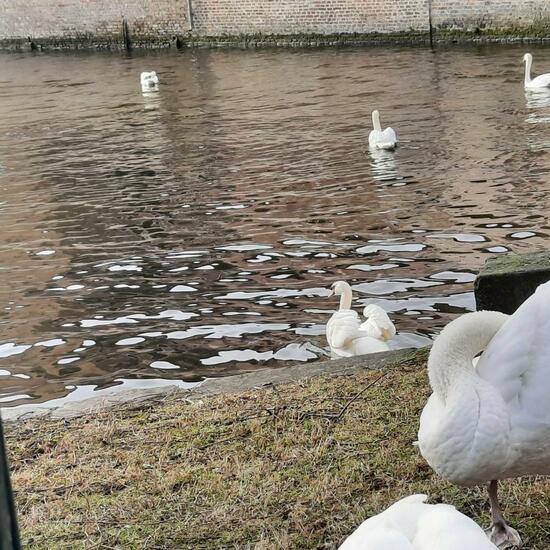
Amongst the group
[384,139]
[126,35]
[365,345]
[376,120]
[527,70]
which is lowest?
[365,345]

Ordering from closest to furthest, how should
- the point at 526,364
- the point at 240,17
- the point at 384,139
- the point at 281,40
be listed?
the point at 526,364
the point at 384,139
the point at 281,40
the point at 240,17

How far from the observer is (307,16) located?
91.4 feet

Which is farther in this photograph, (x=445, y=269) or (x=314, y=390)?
(x=445, y=269)

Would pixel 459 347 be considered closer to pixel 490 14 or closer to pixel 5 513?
pixel 5 513

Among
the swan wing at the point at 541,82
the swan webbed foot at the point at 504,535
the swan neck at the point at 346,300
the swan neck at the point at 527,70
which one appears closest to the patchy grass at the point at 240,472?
the swan webbed foot at the point at 504,535

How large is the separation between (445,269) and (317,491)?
5430 mm

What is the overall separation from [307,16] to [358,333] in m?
22.2

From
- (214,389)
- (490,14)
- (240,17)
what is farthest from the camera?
(240,17)

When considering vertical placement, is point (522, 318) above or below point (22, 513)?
above

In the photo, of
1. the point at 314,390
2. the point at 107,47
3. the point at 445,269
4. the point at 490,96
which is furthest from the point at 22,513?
the point at 107,47

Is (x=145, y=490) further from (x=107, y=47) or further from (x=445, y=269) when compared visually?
(x=107, y=47)

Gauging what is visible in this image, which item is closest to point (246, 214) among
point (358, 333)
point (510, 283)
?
point (358, 333)

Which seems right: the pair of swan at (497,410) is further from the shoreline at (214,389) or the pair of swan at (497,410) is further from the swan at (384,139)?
the swan at (384,139)

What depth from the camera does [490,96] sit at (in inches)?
687
